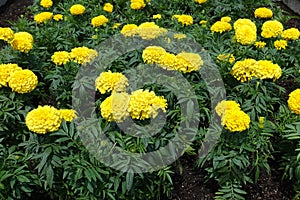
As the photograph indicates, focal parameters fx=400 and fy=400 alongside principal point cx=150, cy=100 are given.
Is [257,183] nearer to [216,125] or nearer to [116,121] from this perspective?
[216,125]

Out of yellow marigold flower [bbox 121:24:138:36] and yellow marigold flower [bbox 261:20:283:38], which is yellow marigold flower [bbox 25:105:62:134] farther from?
yellow marigold flower [bbox 261:20:283:38]

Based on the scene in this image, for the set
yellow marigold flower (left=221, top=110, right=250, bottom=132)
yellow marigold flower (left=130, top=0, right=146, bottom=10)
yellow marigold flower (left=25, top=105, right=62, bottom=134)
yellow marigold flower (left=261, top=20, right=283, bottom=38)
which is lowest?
yellow marigold flower (left=130, top=0, right=146, bottom=10)

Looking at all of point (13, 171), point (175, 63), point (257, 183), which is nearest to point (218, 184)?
point (257, 183)

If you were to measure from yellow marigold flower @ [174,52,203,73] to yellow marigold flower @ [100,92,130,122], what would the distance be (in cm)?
65

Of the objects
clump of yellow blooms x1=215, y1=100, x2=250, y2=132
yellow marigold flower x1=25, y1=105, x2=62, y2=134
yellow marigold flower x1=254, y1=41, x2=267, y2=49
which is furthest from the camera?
yellow marigold flower x1=254, y1=41, x2=267, y2=49

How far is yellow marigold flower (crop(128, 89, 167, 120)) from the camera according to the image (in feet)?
8.82

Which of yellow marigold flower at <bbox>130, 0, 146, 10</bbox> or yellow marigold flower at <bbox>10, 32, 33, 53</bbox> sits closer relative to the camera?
yellow marigold flower at <bbox>10, 32, 33, 53</bbox>

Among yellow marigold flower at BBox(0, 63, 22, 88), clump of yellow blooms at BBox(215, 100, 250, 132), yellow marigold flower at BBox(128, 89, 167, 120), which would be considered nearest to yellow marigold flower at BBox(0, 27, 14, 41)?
yellow marigold flower at BBox(0, 63, 22, 88)

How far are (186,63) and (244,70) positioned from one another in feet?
1.63

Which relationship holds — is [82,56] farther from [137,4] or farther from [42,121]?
[137,4]

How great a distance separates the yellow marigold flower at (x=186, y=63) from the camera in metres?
3.17

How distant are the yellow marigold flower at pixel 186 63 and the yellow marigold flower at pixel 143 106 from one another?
20.4 inches

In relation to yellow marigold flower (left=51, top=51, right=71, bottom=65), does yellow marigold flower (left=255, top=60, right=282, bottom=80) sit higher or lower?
higher

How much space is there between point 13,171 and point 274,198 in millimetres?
2053
